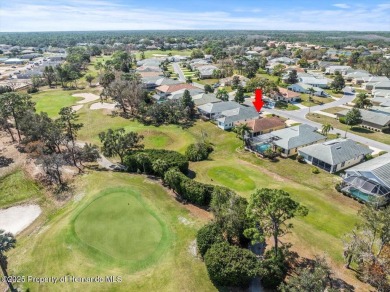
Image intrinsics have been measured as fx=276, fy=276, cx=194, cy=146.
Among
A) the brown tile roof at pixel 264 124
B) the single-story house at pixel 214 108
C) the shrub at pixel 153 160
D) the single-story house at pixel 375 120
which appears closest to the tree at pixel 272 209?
the shrub at pixel 153 160

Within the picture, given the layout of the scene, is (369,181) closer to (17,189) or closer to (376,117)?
(376,117)


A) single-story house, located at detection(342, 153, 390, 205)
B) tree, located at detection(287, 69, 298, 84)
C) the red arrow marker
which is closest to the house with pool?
single-story house, located at detection(342, 153, 390, 205)

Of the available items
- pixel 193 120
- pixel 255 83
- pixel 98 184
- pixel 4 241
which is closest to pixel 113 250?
pixel 4 241

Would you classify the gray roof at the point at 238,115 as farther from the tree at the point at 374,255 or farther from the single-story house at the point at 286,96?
the tree at the point at 374,255

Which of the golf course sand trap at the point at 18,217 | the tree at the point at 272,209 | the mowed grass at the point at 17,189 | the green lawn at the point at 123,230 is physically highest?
the tree at the point at 272,209

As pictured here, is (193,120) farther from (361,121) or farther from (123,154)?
(361,121)

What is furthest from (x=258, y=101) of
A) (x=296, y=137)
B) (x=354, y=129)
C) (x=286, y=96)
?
(x=296, y=137)
